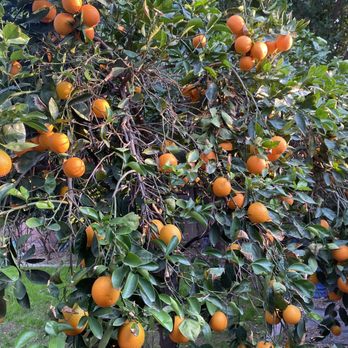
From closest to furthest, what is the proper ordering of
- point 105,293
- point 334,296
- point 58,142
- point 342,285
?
1. point 105,293
2. point 58,142
3. point 342,285
4. point 334,296

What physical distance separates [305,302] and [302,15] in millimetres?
4052

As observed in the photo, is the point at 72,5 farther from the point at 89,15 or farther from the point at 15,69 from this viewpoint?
the point at 15,69

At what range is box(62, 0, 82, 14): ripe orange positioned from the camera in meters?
1.22

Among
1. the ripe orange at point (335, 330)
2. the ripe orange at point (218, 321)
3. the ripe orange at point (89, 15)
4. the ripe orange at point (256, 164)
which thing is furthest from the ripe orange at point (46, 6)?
the ripe orange at point (335, 330)

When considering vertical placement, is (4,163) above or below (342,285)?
above

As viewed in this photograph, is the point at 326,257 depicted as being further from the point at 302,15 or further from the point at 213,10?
the point at 302,15

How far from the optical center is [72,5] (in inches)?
48.0

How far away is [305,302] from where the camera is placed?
137 cm

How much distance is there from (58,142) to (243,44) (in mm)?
665

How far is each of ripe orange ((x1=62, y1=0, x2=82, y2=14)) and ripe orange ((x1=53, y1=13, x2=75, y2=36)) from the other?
2 cm

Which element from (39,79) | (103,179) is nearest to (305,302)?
(103,179)

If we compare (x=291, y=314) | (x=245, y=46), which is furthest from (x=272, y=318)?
(x=245, y=46)

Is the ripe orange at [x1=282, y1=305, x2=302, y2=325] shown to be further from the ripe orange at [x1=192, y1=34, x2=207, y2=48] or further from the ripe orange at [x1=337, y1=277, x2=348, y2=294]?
the ripe orange at [x1=192, y1=34, x2=207, y2=48]

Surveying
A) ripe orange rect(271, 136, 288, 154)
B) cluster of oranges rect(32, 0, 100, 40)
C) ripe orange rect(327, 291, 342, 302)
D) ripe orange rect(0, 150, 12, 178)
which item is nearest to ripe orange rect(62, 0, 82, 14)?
cluster of oranges rect(32, 0, 100, 40)
